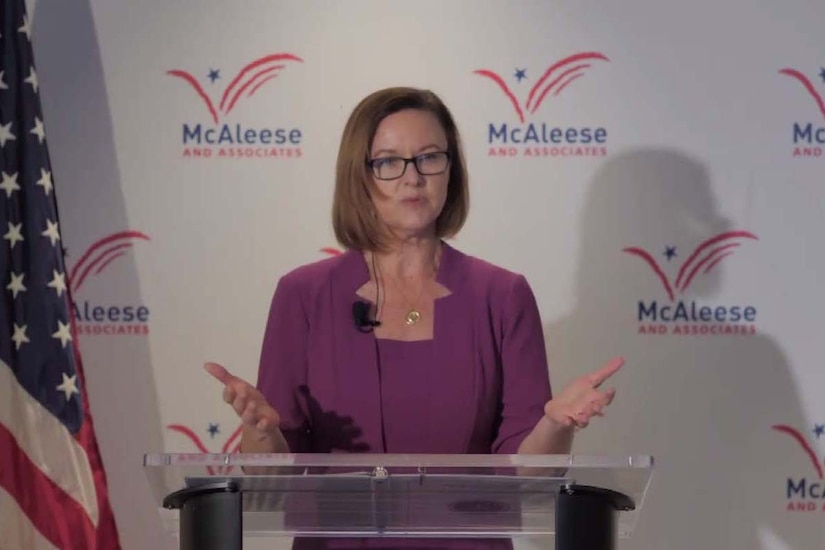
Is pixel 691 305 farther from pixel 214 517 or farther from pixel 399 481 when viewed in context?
pixel 214 517

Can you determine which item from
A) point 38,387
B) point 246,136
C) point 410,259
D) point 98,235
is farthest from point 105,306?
point 410,259

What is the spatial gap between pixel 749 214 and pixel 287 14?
5.08ft

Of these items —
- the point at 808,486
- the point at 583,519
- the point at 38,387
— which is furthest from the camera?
the point at 808,486

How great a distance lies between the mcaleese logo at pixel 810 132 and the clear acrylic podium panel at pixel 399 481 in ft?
6.19

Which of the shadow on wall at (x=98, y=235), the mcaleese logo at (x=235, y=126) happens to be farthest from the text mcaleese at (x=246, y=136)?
the shadow on wall at (x=98, y=235)

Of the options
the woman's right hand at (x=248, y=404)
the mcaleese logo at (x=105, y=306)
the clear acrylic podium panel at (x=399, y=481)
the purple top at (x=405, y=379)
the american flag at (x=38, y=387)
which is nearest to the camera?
the clear acrylic podium panel at (x=399, y=481)

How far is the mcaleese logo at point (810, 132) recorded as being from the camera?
136 inches

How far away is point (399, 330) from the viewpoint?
264 centimetres

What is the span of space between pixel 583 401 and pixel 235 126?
1861mm

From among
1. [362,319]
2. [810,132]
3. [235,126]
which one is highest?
[235,126]

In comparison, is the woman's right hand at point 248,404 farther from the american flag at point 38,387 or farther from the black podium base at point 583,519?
the american flag at point 38,387

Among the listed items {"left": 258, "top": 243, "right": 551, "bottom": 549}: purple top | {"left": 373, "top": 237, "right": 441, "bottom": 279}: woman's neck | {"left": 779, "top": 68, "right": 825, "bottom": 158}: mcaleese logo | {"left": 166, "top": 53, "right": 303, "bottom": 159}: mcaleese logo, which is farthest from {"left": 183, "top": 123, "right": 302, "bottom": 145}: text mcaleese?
{"left": 779, "top": 68, "right": 825, "bottom": 158}: mcaleese logo

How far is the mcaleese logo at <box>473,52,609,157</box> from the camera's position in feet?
11.5

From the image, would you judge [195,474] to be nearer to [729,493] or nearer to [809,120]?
[729,493]
